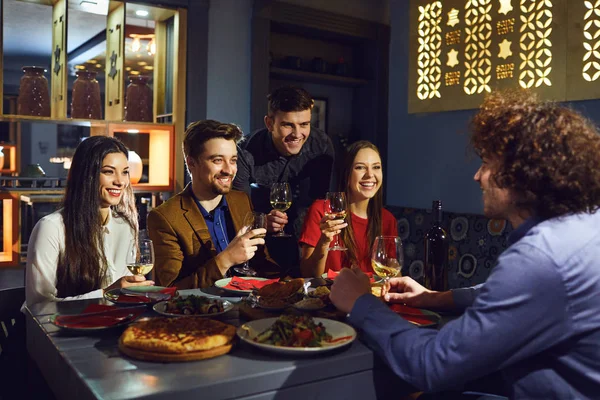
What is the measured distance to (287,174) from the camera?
10.5ft

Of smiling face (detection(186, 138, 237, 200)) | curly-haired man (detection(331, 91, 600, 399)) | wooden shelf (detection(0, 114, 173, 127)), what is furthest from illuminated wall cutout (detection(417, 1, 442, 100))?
curly-haired man (detection(331, 91, 600, 399))

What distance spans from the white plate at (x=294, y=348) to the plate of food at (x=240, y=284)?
379mm

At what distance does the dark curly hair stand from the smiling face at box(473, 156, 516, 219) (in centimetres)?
2

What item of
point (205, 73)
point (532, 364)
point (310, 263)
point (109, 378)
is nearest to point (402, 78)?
point (205, 73)

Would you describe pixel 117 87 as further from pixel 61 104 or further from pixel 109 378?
pixel 109 378

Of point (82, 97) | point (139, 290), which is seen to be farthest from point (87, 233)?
point (82, 97)

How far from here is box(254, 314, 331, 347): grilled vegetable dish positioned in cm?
124

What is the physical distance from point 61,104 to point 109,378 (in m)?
3.02

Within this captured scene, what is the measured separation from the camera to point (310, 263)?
2.46 m

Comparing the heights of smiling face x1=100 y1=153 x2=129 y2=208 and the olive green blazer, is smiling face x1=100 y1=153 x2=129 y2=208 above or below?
above

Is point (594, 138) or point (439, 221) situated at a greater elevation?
point (594, 138)

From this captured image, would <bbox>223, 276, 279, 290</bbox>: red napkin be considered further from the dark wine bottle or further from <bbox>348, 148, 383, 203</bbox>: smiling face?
<bbox>348, 148, 383, 203</bbox>: smiling face

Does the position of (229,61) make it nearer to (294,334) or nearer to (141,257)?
(141,257)

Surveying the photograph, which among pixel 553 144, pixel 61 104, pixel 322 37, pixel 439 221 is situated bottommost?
pixel 439 221
